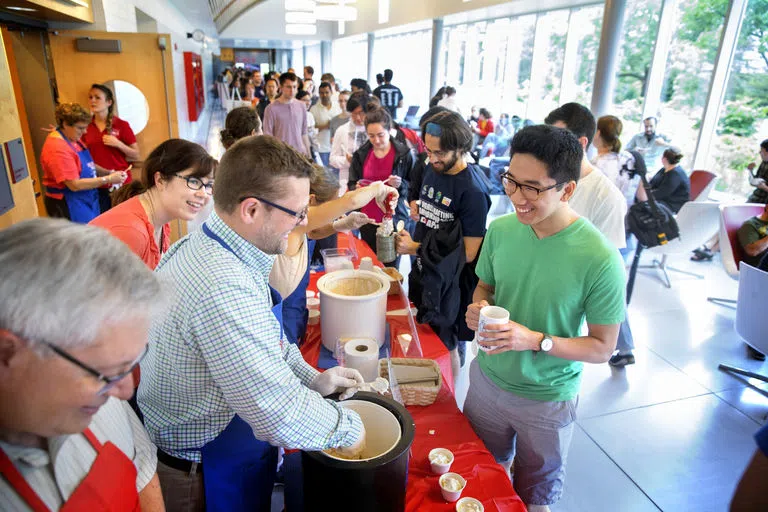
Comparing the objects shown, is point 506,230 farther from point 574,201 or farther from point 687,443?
point 687,443

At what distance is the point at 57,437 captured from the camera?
32.0 inches

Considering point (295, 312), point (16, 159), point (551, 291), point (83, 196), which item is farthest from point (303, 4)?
point (551, 291)

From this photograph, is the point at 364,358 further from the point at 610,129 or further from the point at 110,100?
the point at 110,100

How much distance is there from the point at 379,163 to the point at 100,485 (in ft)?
11.8

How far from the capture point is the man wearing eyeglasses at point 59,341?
68 cm

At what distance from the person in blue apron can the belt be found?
3281 millimetres

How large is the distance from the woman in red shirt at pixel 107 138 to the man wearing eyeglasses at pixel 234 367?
12.2 feet

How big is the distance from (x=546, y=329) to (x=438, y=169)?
51.2 inches

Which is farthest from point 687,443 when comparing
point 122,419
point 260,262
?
point 122,419

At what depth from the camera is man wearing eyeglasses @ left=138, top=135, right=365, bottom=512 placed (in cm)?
115

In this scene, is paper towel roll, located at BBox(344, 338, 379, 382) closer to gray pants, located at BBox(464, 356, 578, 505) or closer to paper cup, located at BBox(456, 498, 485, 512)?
gray pants, located at BBox(464, 356, 578, 505)

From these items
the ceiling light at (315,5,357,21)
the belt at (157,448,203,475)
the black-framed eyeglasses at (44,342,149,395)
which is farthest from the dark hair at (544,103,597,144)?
the ceiling light at (315,5,357,21)

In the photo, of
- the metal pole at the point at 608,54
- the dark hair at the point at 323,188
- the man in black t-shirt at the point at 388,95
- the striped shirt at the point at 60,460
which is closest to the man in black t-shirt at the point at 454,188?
the dark hair at the point at 323,188

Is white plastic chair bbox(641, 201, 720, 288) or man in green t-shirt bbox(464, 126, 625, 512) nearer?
man in green t-shirt bbox(464, 126, 625, 512)
